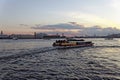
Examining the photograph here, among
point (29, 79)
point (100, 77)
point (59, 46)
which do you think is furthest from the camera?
point (59, 46)

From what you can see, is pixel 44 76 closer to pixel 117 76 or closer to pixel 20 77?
pixel 20 77

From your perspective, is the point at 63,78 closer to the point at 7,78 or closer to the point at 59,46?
the point at 7,78

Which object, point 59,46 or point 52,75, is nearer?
point 52,75

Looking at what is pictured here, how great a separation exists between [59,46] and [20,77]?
172 feet

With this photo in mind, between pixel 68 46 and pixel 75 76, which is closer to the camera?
pixel 75 76

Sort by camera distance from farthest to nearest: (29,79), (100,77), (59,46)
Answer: (59,46), (100,77), (29,79)

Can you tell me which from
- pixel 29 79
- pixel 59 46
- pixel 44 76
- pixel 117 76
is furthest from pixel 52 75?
pixel 59 46

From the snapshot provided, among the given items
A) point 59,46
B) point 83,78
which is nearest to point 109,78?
point 83,78

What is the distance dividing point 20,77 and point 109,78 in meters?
7.46

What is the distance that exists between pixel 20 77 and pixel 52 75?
9.65 ft

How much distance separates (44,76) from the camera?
19125mm

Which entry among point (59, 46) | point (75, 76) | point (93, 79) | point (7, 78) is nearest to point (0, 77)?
point (7, 78)

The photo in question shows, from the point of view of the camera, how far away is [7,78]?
17781 mm

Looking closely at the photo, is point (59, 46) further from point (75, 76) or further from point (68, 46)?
point (75, 76)
